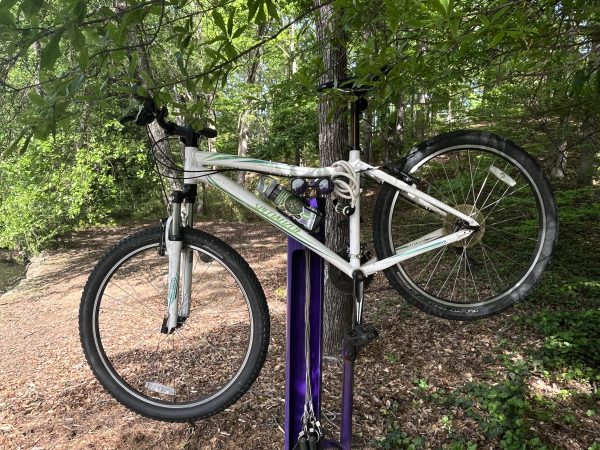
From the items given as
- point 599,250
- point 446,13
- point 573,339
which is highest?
point 446,13

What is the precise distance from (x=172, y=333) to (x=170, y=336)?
192 cm

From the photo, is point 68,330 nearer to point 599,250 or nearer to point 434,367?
point 434,367

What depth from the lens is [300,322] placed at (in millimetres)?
1805

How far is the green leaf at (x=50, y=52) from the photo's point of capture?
3.52ft

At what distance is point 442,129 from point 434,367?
2910mm

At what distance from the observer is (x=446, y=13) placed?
1119mm

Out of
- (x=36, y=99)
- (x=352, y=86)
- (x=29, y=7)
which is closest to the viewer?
(x=29, y=7)

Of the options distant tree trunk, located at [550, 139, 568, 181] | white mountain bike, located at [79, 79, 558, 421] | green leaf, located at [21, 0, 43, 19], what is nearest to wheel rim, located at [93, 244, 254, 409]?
white mountain bike, located at [79, 79, 558, 421]

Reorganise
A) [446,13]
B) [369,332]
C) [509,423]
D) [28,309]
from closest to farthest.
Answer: [446,13], [369,332], [509,423], [28,309]

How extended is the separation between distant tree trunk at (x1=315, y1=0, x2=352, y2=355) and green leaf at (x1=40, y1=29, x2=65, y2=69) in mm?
1428

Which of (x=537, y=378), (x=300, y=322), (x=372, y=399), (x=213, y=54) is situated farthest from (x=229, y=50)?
(x=537, y=378)

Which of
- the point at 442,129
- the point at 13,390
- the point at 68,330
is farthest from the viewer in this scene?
the point at 68,330

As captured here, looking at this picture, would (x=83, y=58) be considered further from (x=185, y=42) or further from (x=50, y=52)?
(x=185, y=42)

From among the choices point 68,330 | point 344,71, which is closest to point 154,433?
point 344,71
